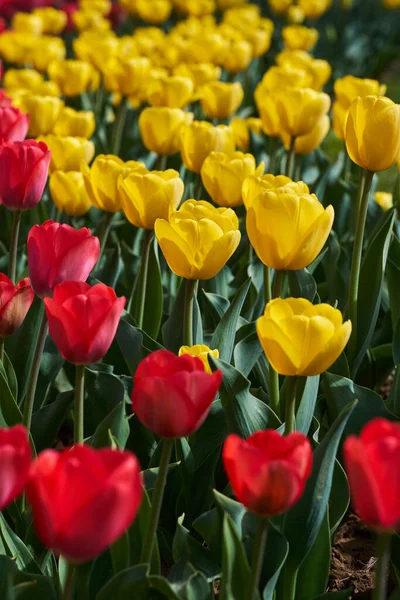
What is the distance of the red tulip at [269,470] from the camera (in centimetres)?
101

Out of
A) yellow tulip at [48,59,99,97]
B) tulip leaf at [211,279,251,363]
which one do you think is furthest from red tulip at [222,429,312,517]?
yellow tulip at [48,59,99,97]

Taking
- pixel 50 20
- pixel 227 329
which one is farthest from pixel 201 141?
pixel 50 20

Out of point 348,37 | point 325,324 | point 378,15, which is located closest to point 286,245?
point 325,324

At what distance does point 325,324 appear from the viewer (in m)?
→ 1.28

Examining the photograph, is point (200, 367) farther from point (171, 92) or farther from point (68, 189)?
point (171, 92)

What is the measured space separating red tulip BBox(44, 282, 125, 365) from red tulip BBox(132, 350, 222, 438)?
0.47 feet

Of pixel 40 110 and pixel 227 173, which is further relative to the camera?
pixel 40 110

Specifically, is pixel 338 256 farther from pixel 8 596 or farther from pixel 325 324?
pixel 8 596

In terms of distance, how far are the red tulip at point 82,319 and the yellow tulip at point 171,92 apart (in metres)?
1.98

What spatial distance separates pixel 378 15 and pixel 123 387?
314 inches

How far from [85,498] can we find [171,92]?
243cm

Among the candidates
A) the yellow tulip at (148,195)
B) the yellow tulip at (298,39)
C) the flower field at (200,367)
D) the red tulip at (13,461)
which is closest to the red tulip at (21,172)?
the flower field at (200,367)

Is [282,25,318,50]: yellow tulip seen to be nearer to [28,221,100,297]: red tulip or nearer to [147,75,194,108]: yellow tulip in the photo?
[147,75,194,108]: yellow tulip

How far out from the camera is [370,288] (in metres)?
2.07
